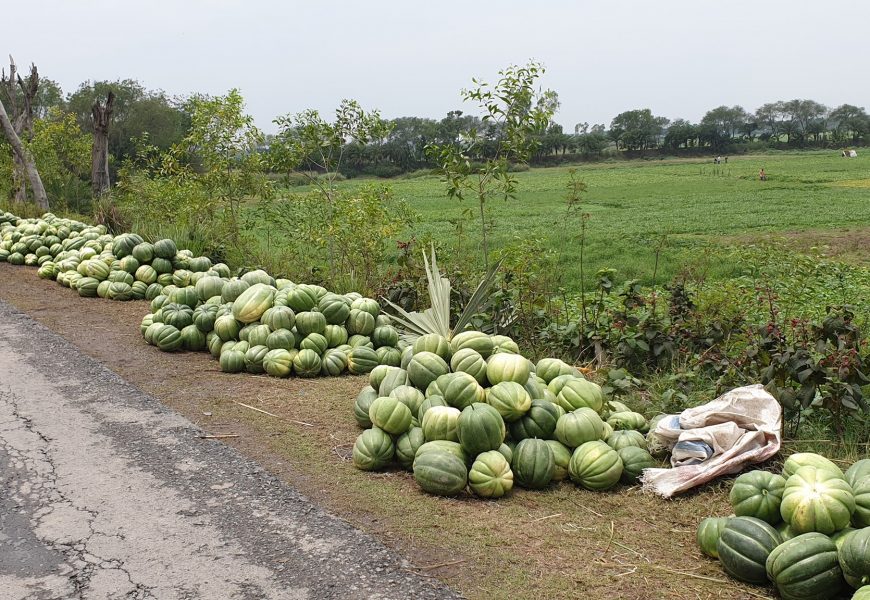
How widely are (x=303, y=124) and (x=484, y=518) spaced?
7.61 meters

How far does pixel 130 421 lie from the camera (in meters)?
6.13

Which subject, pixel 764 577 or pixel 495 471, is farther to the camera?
pixel 495 471

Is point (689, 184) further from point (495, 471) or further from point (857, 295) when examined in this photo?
point (495, 471)

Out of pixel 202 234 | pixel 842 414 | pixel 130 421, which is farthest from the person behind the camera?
pixel 202 234

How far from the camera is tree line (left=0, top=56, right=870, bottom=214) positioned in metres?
11.5

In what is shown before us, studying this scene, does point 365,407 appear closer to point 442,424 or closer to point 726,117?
point 442,424

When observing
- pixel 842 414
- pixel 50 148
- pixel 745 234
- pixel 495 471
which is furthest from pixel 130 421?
pixel 745 234

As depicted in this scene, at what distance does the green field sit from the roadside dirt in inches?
132

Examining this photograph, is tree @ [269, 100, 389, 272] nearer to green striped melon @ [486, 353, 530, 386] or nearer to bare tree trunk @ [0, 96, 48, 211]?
green striped melon @ [486, 353, 530, 386]

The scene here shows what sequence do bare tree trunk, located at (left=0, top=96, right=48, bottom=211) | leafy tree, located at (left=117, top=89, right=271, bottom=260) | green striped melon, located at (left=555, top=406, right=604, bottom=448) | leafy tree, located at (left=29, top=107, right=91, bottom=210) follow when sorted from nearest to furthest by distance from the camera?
1. green striped melon, located at (left=555, top=406, right=604, bottom=448)
2. leafy tree, located at (left=117, top=89, right=271, bottom=260)
3. bare tree trunk, located at (left=0, top=96, right=48, bottom=211)
4. leafy tree, located at (left=29, top=107, right=91, bottom=210)

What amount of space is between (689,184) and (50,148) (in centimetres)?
3872

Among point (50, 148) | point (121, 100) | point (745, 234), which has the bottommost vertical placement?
point (745, 234)

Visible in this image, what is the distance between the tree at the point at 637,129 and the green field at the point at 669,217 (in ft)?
147

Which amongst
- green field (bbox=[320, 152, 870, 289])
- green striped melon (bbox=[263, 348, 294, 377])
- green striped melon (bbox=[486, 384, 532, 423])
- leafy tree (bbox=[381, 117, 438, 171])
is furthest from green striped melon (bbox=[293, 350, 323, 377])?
leafy tree (bbox=[381, 117, 438, 171])
